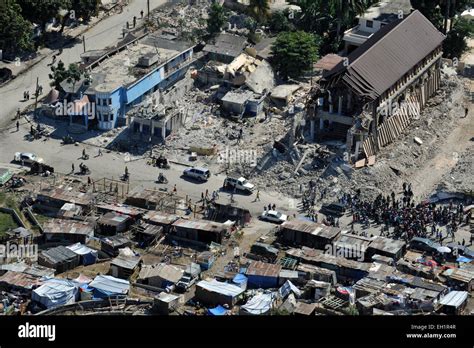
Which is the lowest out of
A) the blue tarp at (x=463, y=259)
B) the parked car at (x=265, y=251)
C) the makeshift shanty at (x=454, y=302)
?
the parked car at (x=265, y=251)

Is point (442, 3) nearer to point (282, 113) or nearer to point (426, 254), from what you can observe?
point (282, 113)

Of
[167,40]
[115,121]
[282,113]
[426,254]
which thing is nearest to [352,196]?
[426,254]

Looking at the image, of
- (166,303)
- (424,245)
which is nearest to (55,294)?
(166,303)

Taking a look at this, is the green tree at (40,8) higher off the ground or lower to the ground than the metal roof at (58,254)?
higher

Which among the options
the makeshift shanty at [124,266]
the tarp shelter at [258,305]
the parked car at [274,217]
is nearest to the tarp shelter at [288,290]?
the tarp shelter at [258,305]

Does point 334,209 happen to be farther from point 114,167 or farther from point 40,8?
point 40,8

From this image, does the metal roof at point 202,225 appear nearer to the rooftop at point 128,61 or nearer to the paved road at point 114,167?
the paved road at point 114,167

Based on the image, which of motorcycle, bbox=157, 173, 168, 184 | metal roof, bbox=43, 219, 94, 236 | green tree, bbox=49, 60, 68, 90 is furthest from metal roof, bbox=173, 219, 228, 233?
green tree, bbox=49, 60, 68, 90
